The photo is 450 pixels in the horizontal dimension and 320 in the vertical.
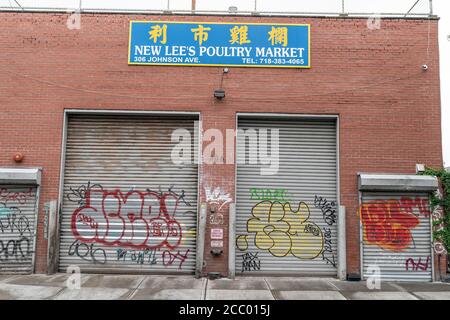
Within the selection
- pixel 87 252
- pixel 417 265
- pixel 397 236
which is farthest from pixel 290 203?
pixel 87 252

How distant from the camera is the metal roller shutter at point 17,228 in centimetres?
1122

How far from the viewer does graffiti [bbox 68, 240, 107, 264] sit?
11.4 meters

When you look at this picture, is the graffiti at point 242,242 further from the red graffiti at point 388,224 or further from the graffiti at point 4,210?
the graffiti at point 4,210

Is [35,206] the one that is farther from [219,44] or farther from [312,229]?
[312,229]

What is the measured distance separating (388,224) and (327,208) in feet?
5.16

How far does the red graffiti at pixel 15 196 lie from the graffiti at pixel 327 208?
293 inches

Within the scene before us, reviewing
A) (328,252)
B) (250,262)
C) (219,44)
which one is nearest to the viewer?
(250,262)

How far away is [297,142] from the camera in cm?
1195

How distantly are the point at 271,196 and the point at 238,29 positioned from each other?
4.55 meters

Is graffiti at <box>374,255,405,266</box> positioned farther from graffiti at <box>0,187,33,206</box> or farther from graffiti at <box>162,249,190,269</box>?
graffiti at <box>0,187,33,206</box>

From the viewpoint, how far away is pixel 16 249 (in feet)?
36.9

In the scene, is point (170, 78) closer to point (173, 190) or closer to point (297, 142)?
point (173, 190)

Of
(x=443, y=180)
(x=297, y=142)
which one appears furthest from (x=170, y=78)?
(x=443, y=180)

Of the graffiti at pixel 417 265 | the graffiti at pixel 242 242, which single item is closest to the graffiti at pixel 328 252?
the graffiti at pixel 417 265
